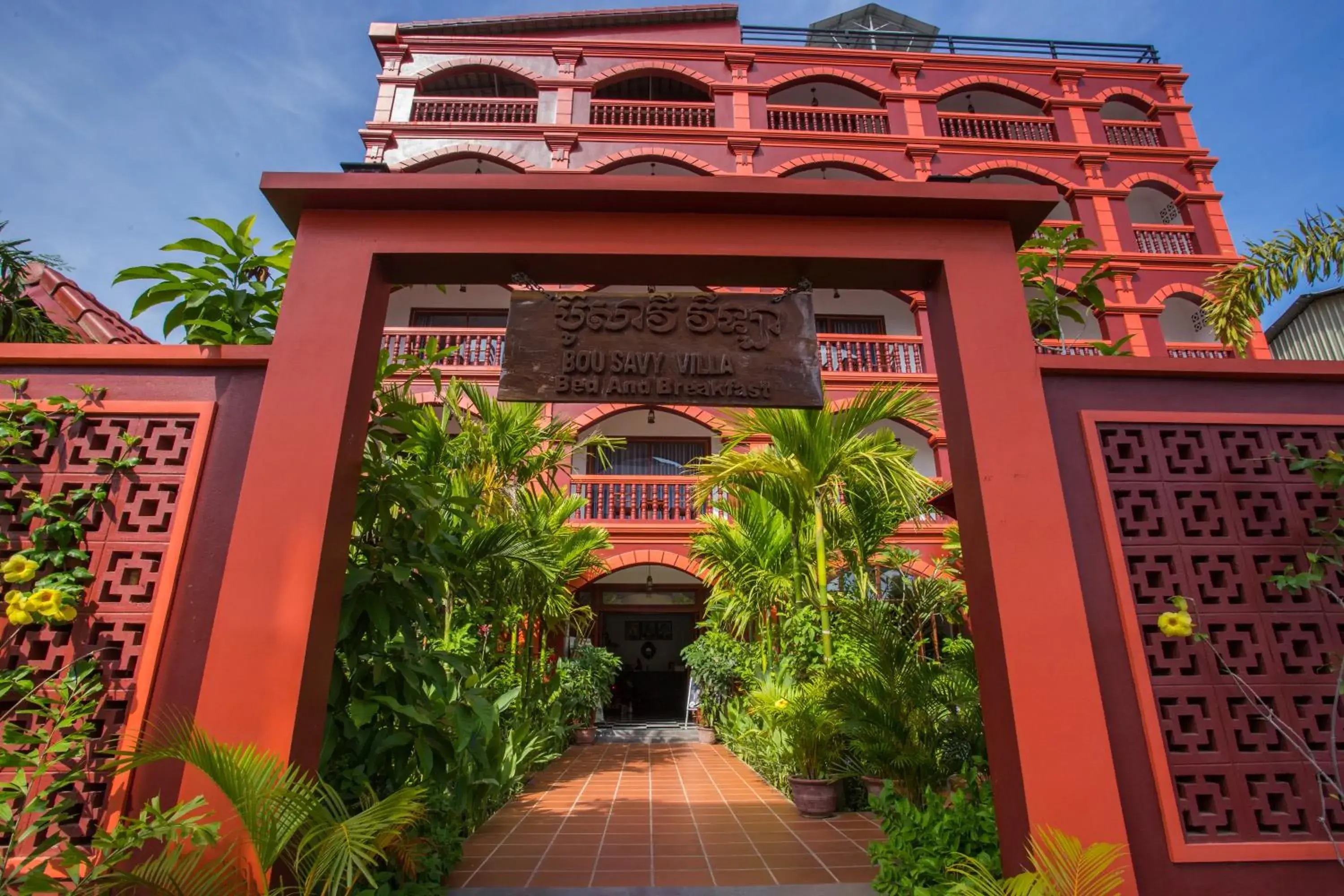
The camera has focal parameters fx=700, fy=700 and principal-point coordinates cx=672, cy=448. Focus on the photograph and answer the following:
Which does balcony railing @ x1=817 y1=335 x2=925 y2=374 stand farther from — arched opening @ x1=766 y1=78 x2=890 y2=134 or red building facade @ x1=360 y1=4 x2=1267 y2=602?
arched opening @ x1=766 y1=78 x2=890 y2=134

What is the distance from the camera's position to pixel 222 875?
77.0 inches

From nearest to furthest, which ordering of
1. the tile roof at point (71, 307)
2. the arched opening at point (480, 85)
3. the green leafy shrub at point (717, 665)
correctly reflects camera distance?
1. the tile roof at point (71, 307)
2. the green leafy shrub at point (717, 665)
3. the arched opening at point (480, 85)

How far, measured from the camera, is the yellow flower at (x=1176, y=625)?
7.41ft

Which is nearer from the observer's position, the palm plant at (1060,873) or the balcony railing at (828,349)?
the palm plant at (1060,873)

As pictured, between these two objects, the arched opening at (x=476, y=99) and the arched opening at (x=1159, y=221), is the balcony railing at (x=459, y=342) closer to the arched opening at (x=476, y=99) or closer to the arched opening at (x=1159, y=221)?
the arched opening at (x=476, y=99)

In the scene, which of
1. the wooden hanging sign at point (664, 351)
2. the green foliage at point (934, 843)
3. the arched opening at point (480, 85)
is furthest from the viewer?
the arched opening at point (480, 85)

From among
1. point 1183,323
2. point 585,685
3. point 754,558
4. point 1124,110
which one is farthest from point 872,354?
point 1124,110

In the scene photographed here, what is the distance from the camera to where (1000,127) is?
14219 millimetres

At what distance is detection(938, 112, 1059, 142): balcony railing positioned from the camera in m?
14.0

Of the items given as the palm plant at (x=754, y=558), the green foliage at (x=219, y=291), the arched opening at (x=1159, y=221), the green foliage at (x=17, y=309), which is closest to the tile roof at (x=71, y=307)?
the green foliage at (x=17, y=309)

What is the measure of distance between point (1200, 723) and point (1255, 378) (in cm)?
135

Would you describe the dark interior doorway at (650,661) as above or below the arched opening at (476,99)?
below

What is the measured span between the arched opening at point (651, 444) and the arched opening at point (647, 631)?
1727 millimetres

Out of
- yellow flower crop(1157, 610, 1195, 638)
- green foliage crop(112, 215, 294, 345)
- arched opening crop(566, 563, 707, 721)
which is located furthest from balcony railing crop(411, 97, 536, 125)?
yellow flower crop(1157, 610, 1195, 638)
